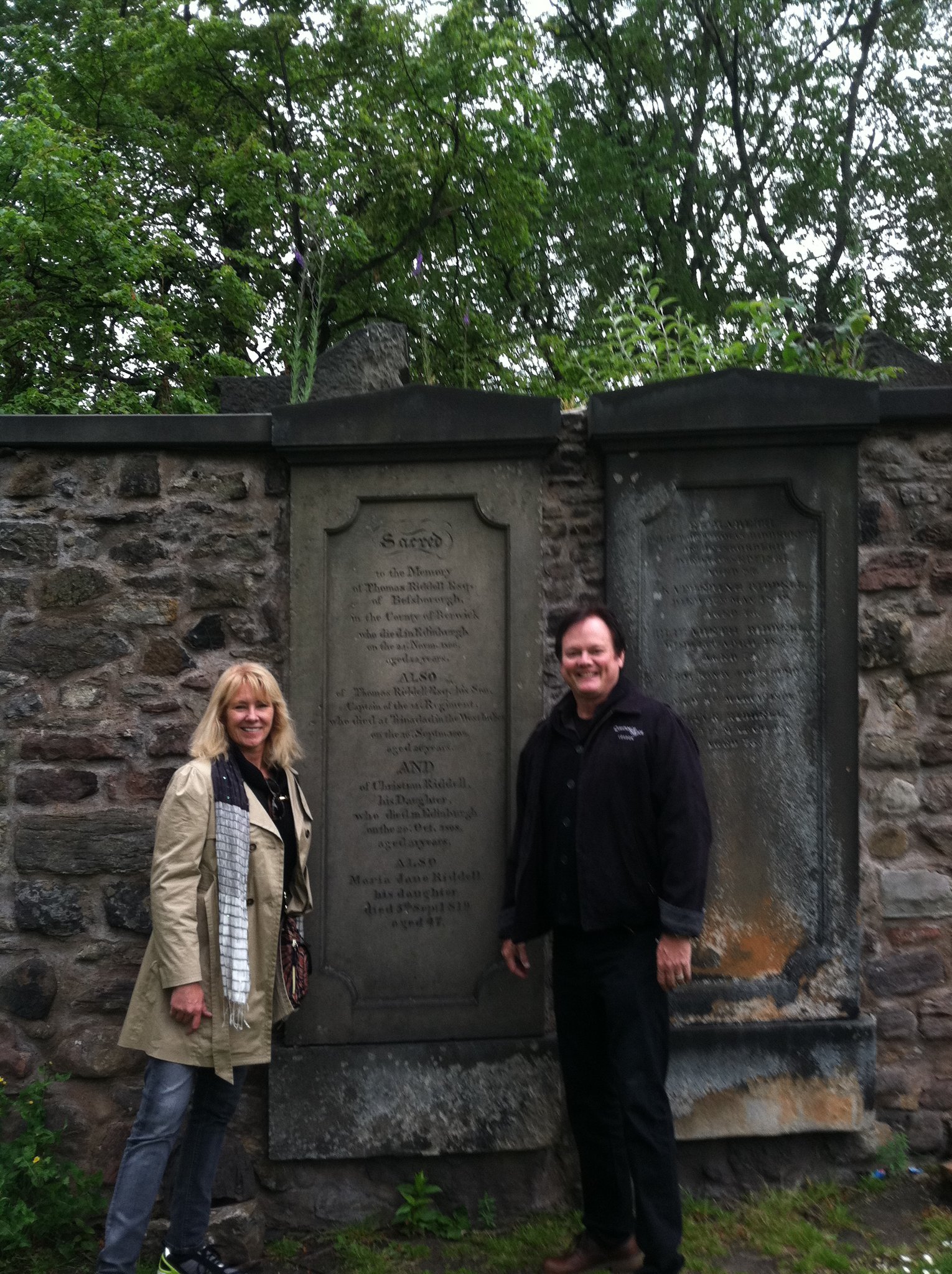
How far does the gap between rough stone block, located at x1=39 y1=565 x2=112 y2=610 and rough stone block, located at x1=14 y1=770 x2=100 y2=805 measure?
1.92 ft

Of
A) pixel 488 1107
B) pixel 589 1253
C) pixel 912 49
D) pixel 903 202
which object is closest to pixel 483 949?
pixel 488 1107

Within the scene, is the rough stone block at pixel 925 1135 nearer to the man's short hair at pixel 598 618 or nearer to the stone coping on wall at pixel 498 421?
the man's short hair at pixel 598 618

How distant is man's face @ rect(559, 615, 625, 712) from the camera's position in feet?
10.5

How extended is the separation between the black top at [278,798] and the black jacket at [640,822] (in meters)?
0.87

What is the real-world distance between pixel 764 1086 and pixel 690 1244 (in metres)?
0.57

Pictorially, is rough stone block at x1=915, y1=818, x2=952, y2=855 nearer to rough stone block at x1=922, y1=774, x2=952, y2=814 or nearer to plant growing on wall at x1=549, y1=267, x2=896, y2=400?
rough stone block at x1=922, y1=774, x2=952, y2=814

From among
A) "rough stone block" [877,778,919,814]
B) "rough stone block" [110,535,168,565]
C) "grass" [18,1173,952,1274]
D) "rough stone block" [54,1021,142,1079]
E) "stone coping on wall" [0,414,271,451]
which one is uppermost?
"stone coping on wall" [0,414,271,451]

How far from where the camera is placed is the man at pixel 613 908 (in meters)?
3.05

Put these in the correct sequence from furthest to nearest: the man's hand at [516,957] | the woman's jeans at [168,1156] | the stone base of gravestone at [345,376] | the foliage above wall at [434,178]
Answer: the foliage above wall at [434,178] < the stone base of gravestone at [345,376] < the man's hand at [516,957] < the woman's jeans at [168,1156]

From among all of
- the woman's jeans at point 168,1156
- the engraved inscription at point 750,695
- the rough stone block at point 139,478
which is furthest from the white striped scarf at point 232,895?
the engraved inscription at point 750,695

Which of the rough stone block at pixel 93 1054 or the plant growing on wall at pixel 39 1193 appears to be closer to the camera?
the plant growing on wall at pixel 39 1193

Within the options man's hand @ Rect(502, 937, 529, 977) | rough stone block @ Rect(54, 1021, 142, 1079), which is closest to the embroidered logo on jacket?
man's hand @ Rect(502, 937, 529, 977)

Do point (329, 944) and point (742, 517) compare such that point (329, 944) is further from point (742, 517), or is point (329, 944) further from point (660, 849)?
point (742, 517)

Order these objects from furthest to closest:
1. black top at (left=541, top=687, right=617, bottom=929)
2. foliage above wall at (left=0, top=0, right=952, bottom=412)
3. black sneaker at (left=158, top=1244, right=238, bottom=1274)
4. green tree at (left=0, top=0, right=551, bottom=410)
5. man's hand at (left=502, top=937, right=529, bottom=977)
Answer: green tree at (left=0, top=0, right=551, bottom=410) → foliage above wall at (left=0, top=0, right=952, bottom=412) → man's hand at (left=502, top=937, right=529, bottom=977) → black top at (left=541, top=687, right=617, bottom=929) → black sneaker at (left=158, top=1244, right=238, bottom=1274)
